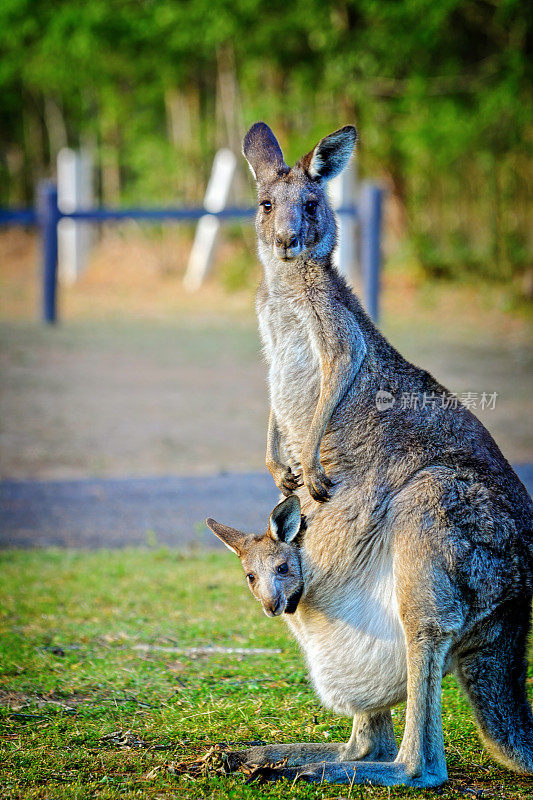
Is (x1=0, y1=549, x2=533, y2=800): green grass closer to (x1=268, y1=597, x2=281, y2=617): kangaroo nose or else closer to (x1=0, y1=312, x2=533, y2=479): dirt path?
(x1=268, y1=597, x2=281, y2=617): kangaroo nose

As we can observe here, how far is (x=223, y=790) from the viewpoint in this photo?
282cm

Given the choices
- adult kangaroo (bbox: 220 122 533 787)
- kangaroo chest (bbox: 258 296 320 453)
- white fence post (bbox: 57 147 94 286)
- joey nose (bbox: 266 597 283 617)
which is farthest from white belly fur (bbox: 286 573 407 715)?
white fence post (bbox: 57 147 94 286)

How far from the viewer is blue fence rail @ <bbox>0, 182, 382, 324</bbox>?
10.9m

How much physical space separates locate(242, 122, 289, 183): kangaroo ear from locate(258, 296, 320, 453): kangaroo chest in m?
0.42

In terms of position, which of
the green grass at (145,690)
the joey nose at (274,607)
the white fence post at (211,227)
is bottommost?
the green grass at (145,690)

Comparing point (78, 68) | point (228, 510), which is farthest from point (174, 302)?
point (228, 510)

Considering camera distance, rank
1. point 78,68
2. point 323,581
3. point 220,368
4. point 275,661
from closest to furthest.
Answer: point 323,581
point 275,661
point 220,368
point 78,68

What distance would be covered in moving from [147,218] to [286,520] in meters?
9.44

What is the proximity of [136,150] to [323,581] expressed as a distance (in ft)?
72.3

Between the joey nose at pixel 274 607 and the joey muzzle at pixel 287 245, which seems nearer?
the joey nose at pixel 274 607

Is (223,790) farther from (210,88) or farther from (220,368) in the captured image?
(210,88)

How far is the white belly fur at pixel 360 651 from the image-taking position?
2.90m

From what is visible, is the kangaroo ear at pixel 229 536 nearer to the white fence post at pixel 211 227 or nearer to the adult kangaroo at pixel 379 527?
the adult kangaroo at pixel 379 527

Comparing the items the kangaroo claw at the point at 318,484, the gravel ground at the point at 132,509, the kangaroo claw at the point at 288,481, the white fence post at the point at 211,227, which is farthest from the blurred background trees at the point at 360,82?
the kangaroo claw at the point at 318,484
